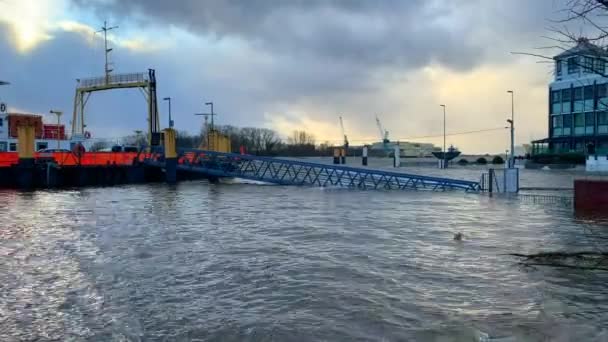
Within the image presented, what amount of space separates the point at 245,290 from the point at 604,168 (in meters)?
60.6

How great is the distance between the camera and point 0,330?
23.2 feet

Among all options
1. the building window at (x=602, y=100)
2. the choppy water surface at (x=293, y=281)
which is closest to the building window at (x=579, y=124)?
the building window at (x=602, y=100)

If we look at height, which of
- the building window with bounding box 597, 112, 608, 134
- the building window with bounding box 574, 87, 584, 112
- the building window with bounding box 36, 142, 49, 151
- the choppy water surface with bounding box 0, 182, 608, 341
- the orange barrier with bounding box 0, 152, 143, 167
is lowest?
the choppy water surface with bounding box 0, 182, 608, 341

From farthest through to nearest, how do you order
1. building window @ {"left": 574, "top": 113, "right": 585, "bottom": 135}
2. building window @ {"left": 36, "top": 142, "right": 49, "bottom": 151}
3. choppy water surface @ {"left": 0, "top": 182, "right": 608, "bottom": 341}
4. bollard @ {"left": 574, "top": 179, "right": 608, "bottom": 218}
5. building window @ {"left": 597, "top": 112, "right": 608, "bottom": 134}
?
building window @ {"left": 574, "top": 113, "right": 585, "bottom": 135} < building window @ {"left": 597, "top": 112, "right": 608, "bottom": 134} < building window @ {"left": 36, "top": 142, "right": 49, "bottom": 151} < bollard @ {"left": 574, "top": 179, "right": 608, "bottom": 218} < choppy water surface @ {"left": 0, "top": 182, "right": 608, "bottom": 341}

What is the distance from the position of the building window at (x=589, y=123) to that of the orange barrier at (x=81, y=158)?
60.0m

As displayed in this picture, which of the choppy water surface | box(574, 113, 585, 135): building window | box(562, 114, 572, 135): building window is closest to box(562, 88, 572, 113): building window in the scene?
box(562, 114, 572, 135): building window

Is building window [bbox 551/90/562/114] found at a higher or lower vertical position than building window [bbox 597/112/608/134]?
higher

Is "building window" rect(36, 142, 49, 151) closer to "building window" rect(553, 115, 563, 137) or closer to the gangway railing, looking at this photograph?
the gangway railing

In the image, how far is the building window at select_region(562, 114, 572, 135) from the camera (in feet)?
259

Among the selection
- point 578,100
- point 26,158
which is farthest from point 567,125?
point 26,158

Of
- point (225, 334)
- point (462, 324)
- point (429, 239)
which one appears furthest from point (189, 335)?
point (429, 239)

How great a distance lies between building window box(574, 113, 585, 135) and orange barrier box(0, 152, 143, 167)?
2372 inches

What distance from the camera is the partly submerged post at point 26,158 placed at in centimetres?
3788

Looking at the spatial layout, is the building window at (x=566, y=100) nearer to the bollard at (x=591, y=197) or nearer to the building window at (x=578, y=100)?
the building window at (x=578, y=100)
